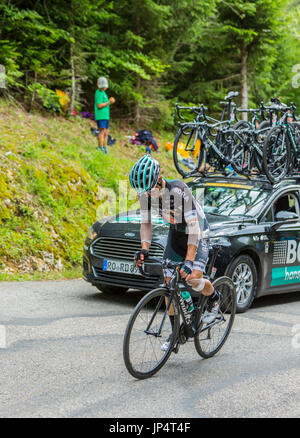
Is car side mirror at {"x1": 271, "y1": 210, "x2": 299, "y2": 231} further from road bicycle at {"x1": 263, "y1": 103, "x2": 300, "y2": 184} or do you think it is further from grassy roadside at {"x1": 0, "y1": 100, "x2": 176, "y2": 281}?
grassy roadside at {"x1": 0, "y1": 100, "x2": 176, "y2": 281}

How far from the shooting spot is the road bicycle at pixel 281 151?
955 centimetres

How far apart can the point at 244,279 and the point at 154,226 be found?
1.37m

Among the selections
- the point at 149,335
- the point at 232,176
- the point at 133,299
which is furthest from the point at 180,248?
the point at 232,176

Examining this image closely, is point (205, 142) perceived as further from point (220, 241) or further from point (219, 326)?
point (219, 326)

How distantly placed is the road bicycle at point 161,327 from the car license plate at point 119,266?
6.79 feet

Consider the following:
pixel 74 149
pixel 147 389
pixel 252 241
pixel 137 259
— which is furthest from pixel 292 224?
pixel 74 149

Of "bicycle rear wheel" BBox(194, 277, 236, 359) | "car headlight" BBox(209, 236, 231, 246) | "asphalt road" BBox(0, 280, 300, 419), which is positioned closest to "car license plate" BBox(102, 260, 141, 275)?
"asphalt road" BBox(0, 280, 300, 419)

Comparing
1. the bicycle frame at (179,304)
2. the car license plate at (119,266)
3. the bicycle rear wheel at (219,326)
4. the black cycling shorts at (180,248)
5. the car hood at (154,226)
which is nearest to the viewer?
the bicycle frame at (179,304)

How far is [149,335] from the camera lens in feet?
17.3

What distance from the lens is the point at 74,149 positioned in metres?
14.7

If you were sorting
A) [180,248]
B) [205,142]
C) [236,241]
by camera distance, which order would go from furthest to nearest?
[205,142] < [236,241] < [180,248]

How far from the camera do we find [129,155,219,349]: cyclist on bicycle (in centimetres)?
514

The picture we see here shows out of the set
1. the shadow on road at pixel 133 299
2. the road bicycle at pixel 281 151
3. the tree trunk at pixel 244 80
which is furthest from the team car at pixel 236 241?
the tree trunk at pixel 244 80

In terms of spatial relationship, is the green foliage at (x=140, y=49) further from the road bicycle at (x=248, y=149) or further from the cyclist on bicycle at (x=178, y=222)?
the cyclist on bicycle at (x=178, y=222)
